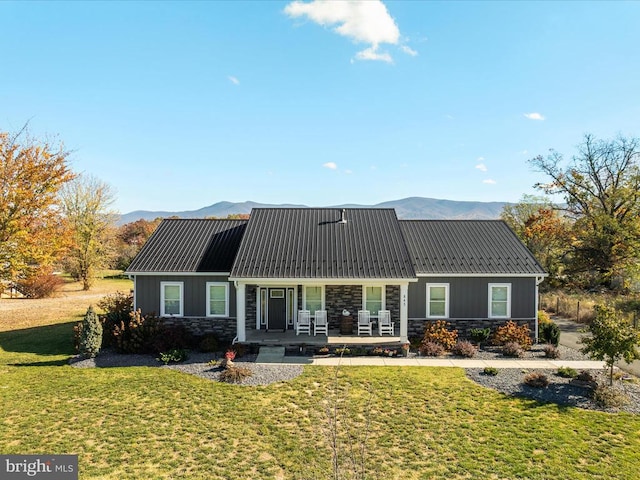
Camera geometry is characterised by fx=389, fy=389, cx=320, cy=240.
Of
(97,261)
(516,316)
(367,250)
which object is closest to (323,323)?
(367,250)

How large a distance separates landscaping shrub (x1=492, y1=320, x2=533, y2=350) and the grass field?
172 inches

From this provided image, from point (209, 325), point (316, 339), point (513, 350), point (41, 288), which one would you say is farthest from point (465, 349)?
point (41, 288)

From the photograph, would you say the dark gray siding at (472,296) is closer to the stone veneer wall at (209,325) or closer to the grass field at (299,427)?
the grass field at (299,427)

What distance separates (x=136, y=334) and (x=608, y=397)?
54.1 feet

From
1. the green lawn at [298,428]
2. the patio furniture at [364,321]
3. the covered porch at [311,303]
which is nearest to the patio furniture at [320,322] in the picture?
the covered porch at [311,303]

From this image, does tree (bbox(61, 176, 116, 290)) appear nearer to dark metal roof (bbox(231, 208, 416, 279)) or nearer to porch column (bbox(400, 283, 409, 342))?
dark metal roof (bbox(231, 208, 416, 279))

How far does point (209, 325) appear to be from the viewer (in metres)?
17.4

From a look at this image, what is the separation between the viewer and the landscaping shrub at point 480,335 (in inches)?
679

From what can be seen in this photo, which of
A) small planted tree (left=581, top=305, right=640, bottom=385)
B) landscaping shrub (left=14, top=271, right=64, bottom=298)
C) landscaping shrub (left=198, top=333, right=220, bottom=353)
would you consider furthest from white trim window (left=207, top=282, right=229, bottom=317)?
landscaping shrub (left=14, top=271, right=64, bottom=298)

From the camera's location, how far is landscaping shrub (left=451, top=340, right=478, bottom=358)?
51.3 ft

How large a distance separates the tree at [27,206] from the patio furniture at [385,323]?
18.2 metres

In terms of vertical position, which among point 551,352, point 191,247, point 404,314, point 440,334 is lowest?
point 551,352

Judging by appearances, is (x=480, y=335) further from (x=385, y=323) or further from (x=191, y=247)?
(x=191, y=247)

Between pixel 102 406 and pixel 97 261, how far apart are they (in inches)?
1281
